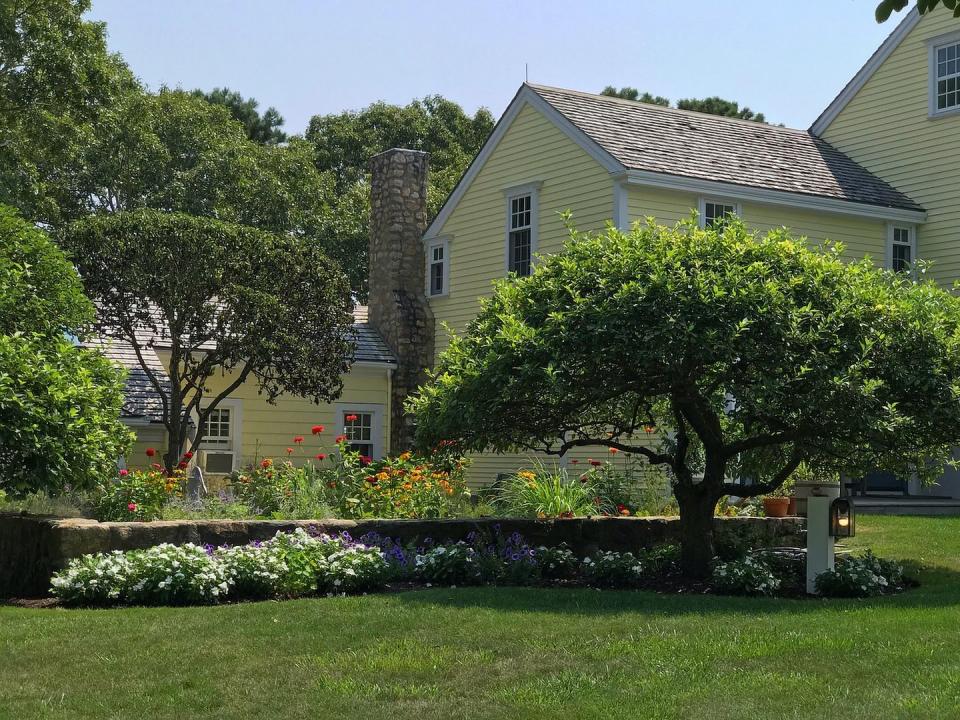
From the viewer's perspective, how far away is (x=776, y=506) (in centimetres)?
1597

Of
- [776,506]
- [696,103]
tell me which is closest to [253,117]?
[696,103]

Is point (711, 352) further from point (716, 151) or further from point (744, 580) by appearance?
point (716, 151)

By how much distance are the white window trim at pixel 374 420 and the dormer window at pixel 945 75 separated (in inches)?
472

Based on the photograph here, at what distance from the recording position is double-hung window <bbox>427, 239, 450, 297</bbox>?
24.1 m

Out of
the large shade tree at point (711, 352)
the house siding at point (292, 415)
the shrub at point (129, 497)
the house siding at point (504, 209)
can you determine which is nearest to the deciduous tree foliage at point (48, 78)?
the house siding at point (292, 415)

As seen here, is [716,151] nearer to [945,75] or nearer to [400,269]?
[945,75]

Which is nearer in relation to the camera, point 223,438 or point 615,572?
point 615,572

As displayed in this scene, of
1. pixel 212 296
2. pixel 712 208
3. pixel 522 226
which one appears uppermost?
pixel 712 208

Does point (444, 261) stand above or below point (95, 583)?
above

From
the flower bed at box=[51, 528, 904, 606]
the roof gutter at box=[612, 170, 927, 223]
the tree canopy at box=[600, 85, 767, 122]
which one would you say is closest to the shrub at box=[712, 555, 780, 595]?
the flower bed at box=[51, 528, 904, 606]

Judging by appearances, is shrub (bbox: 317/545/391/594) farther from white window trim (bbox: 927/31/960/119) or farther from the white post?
white window trim (bbox: 927/31/960/119)

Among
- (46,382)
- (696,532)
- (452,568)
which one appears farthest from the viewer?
(696,532)

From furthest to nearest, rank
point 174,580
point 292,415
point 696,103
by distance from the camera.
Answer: point 696,103, point 292,415, point 174,580

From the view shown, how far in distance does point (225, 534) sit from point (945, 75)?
1690 centimetres
